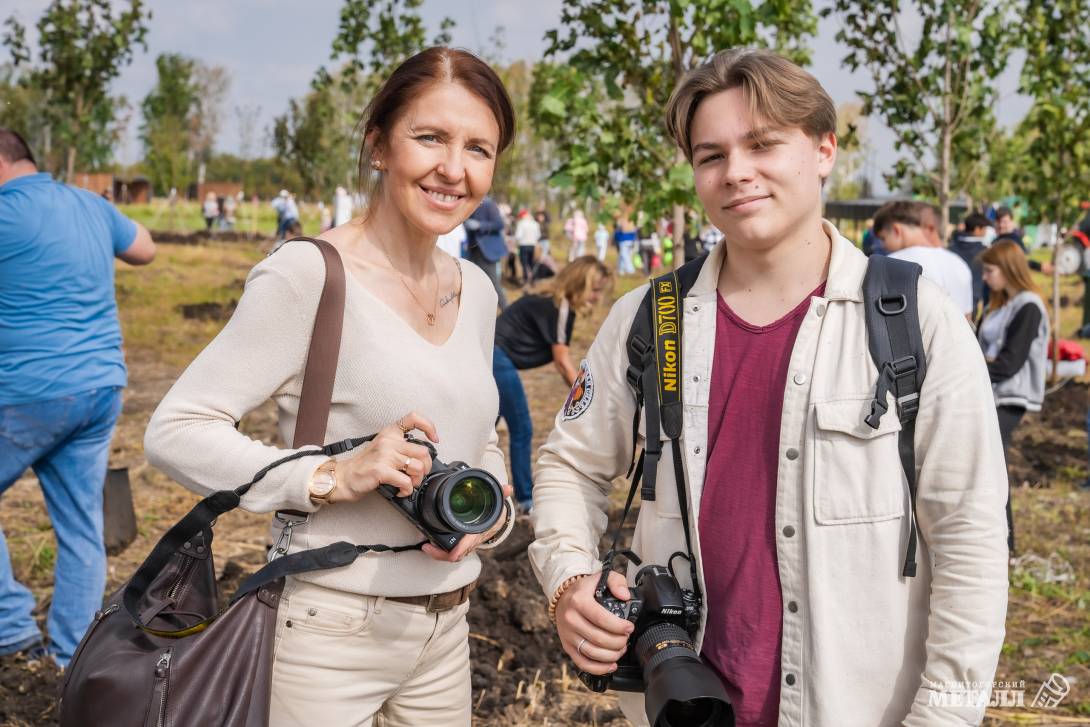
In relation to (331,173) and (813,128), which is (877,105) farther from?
(331,173)

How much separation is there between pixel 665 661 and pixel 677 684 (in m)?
0.08

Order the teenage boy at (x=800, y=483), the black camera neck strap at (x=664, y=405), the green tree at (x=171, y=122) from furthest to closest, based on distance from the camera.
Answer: the green tree at (x=171, y=122) < the black camera neck strap at (x=664, y=405) < the teenage boy at (x=800, y=483)

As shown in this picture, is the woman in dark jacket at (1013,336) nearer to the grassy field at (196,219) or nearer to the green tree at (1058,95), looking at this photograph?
the green tree at (1058,95)

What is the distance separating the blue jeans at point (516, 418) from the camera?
21.2ft

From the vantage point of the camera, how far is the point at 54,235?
14.0 ft

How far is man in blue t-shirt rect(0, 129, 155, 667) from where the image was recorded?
4.14 metres

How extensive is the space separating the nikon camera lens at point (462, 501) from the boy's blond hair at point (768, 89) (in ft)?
2.88

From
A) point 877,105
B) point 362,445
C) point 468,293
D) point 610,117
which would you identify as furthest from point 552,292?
point 877,105

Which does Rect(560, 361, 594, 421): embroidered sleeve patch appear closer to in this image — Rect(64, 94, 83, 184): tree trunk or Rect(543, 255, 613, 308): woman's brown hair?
Rect(543, 255, 613, 308): woman's brown hair

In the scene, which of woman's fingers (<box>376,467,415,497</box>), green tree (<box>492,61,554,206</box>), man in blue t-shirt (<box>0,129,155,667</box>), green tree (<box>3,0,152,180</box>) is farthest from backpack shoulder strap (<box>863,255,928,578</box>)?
green tree (<box>492,61,554,206</box>)

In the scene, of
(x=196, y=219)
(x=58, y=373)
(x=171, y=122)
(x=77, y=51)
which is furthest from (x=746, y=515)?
(x=171, y=122)

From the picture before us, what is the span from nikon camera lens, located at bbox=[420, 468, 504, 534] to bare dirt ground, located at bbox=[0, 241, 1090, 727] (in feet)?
7.70

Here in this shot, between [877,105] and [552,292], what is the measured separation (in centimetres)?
576

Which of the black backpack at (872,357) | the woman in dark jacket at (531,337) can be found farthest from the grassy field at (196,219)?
the black backpack at (872,357)
